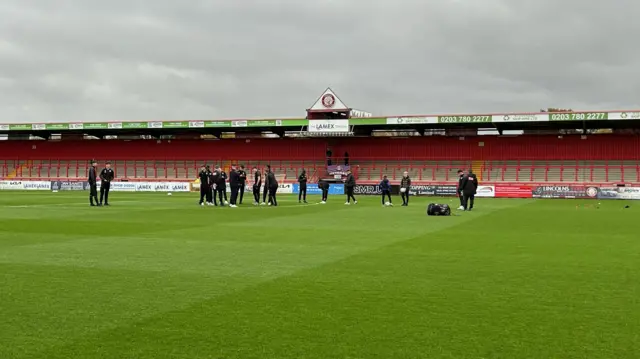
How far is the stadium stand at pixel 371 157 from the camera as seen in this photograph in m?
53.2

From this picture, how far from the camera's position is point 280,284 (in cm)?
898

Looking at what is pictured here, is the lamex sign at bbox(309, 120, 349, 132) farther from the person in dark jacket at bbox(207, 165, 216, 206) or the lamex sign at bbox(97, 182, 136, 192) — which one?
the person in dark jacket at bbox(207, 165, 216, 206)

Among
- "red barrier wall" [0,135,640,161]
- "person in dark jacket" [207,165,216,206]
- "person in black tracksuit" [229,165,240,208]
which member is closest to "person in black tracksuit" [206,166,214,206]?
"person in dark jacket" [207,165,216,206]

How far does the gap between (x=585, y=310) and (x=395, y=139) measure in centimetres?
5346

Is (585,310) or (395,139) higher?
(395,139)

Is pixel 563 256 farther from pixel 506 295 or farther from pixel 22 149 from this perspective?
pixel 22 149

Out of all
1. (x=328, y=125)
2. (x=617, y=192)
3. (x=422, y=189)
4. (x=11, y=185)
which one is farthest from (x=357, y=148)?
(x=11, y=185)

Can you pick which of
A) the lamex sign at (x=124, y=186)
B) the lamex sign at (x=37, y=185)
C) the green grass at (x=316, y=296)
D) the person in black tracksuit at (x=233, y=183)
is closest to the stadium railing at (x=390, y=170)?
the lamex sign at (x=124, y=186)

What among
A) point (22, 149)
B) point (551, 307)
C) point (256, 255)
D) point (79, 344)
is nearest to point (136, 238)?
point (256, 255)

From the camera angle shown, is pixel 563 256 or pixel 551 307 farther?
pixel 563 256

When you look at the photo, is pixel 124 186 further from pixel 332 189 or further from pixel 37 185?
pixel 332 189

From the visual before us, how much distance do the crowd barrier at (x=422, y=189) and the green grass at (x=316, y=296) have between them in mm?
32213

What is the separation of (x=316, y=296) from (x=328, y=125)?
49123 millimetres

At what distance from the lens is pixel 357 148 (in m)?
61.7
